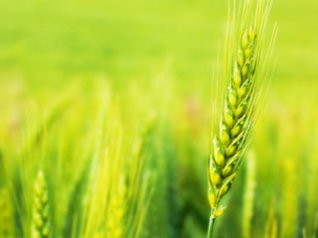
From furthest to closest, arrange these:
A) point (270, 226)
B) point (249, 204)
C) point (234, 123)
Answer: point (249, 204) < point (270, 226) < point (234, 123)

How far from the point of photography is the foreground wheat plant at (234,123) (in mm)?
440

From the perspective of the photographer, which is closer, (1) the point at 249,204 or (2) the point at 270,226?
(2) the point at 270,226

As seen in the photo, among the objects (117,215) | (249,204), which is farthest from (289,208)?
(117,215)

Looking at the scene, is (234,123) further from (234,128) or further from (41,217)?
(41,217)

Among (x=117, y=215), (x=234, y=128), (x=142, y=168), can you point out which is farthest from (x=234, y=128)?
(x=142, y=168)

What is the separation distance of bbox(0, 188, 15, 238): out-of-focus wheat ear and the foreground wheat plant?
0.24 meters

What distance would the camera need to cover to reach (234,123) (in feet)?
1.47

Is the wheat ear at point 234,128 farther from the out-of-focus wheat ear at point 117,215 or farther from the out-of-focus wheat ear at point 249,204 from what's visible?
the out-of-focus wheat ear at point 249,204

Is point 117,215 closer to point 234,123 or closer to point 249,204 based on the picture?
point 234,123

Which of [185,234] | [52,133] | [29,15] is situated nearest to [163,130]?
[185,234]

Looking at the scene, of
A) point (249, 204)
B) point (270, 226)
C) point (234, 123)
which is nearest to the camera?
point (234, 123)

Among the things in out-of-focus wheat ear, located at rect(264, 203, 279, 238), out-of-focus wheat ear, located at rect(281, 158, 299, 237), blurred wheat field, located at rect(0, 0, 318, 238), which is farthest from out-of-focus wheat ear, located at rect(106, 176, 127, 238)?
A: out-of-focus wheat ear, located at rect(281, 158, 299, 237)

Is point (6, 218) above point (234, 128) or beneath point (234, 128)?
beneath

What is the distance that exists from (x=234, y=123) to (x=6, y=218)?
0.87ft
